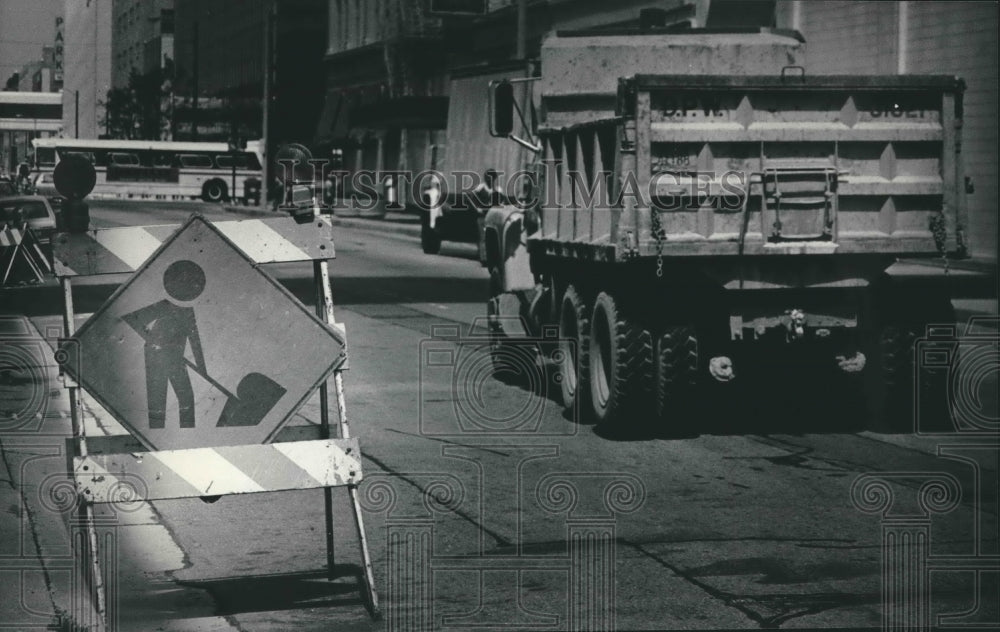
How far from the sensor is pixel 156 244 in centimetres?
620

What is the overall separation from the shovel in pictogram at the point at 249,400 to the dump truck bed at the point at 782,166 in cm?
478

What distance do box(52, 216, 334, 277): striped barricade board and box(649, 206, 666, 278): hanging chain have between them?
4310 millimetres

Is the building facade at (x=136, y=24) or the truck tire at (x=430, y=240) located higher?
the building facade at (x=136, y=24)

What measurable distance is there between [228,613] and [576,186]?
6402 millimetres

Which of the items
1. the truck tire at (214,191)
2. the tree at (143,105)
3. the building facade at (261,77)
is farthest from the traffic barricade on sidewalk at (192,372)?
the truck tire at (214,191)

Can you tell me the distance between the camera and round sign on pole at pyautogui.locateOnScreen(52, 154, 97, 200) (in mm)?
7473

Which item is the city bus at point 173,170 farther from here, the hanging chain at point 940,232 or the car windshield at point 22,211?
the hanging chain at point 940,232

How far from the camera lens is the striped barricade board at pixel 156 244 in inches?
242

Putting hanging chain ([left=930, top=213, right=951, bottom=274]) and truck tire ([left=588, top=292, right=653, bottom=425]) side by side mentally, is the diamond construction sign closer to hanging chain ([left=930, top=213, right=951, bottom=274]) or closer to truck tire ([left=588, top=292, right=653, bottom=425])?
truck tire ([left=588, top=292, right=653, bottom=425])

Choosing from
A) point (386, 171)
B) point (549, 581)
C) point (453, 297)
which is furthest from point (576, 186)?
point (386, 171)

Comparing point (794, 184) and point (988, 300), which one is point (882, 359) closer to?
point (794, 184)

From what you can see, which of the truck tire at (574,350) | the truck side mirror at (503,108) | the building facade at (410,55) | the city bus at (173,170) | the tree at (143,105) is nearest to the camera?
the truck tire at (574,350)

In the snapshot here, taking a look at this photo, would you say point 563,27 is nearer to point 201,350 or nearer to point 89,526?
point 201,350

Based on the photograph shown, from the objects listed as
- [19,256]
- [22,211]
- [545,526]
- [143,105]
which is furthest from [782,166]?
[143,105]
